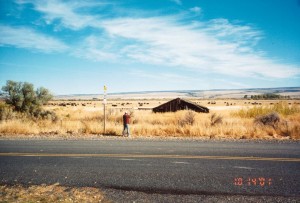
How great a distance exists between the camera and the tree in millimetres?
29328

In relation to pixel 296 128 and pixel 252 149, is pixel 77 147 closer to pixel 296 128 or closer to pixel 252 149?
pixel 252 149

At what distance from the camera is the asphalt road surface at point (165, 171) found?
619 centimetres

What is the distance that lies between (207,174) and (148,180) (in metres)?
1.60

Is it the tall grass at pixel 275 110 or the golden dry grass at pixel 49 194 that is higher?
the tall grass at pixel 275 110

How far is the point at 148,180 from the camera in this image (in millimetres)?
7113
